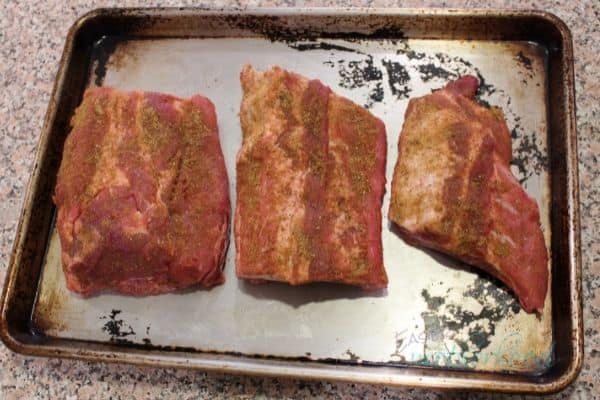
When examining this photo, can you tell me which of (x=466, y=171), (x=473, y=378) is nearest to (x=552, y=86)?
(x=466, y=171)

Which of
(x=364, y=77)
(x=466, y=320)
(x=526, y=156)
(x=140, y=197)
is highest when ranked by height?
(x=364, y=77)

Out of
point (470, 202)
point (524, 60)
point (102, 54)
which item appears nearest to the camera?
point (470, 202)

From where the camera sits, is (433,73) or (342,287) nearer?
(342,287)

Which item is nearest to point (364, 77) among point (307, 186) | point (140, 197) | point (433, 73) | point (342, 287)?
point (433, 73)

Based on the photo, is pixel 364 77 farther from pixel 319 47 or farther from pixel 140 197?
pixel 140 197

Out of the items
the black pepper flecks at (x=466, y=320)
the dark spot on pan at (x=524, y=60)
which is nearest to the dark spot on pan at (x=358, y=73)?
the dark spot on pan at (x=524, y=60)

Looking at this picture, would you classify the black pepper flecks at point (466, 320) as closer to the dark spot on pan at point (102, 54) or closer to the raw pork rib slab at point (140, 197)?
the raw pork rib slab at point (140, 197)

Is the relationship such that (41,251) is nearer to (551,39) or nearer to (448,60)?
(448,60)

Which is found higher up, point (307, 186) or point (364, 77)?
point (364, 77)

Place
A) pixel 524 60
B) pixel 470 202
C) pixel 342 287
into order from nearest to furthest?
1. pixel 470 202
2. pixel 342 287
3. pixel 524 60
